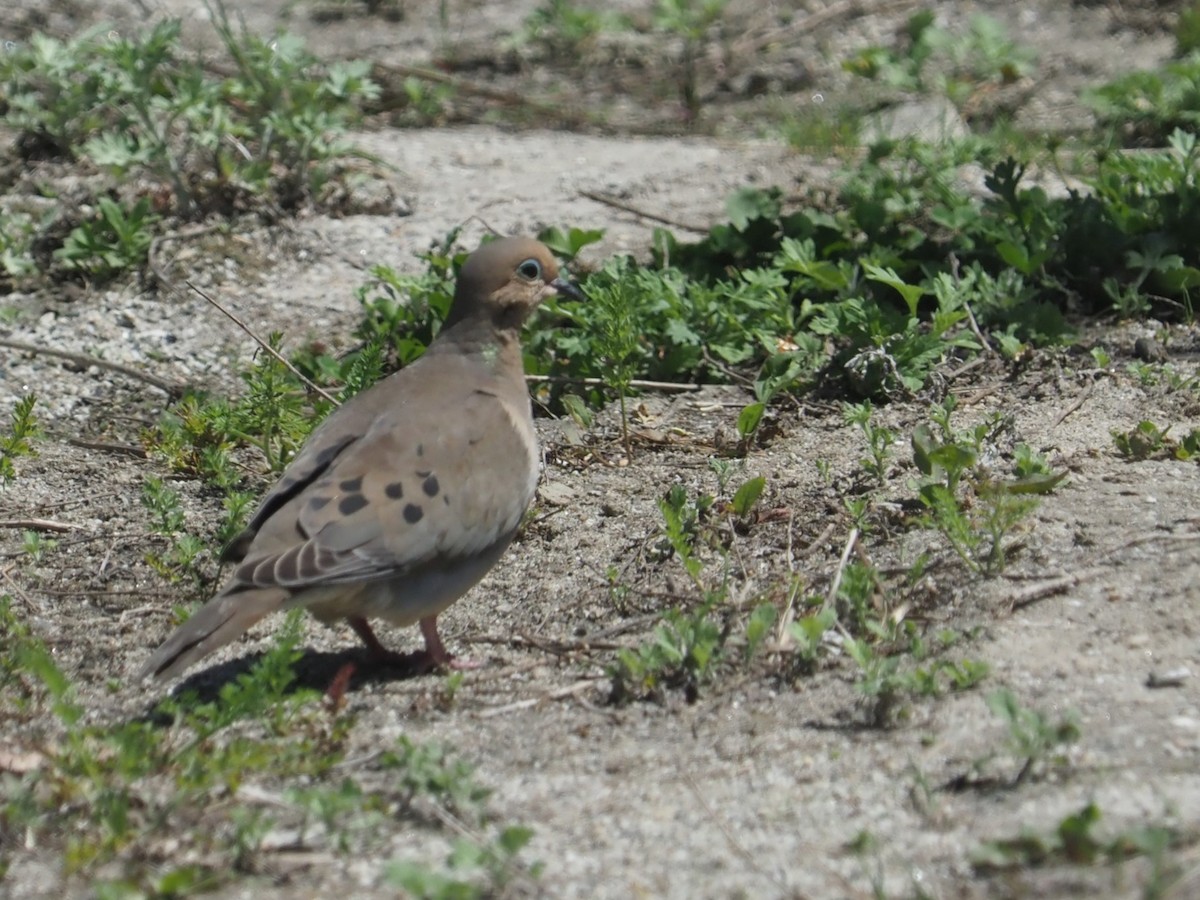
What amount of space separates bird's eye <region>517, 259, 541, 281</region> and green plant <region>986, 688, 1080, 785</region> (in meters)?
2.41

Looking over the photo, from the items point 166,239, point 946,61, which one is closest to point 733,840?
point 166,239

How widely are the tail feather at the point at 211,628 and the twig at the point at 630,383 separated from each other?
6.84 ft

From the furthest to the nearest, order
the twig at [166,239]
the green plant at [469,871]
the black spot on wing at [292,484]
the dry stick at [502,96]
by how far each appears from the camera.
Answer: the dry stick at [502,96], the twig at [166,239], the black spot on wing at [292,484], the green plant at [469,871]

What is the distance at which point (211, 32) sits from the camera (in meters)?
10.2

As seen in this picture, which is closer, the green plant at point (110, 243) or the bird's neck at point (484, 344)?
the bird's neck at point (484, 344)

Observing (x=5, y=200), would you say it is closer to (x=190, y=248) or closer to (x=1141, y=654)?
(x=190, y=248)

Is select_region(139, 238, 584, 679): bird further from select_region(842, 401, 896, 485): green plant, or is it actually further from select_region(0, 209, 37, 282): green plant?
select_region(0, 209, 37, 282): green plant

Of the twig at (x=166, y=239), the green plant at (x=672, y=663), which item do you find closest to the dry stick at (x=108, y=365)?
the twig at (x=166, y=239)

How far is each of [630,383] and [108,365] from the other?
6.80ft

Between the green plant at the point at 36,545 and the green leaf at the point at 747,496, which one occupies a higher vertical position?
the green leaf at the point at 747,496

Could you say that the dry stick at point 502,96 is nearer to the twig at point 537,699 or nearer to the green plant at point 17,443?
the green plant at point 17,443

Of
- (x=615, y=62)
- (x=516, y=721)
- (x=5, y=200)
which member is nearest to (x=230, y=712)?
(x=516, y=721)

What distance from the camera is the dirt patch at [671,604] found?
10.8 feet

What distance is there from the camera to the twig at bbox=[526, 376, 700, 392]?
595 cm
